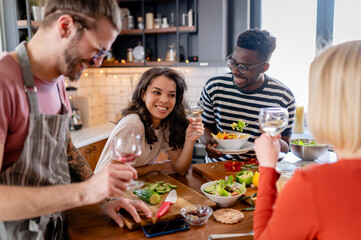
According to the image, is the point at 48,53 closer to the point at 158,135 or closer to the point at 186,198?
the point at 186,198

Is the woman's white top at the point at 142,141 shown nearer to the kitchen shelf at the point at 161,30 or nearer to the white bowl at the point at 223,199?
the white bowl at the point at 223,199

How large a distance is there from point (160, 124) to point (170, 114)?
0.11m

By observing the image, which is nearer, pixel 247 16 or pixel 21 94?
pixel 21 94

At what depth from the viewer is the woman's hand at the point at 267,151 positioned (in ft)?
4.07

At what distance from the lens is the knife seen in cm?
152

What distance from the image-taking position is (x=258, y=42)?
8.48 ft

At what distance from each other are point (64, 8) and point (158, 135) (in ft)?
4.30

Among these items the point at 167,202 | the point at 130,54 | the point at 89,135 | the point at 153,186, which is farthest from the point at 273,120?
the point at 130,54

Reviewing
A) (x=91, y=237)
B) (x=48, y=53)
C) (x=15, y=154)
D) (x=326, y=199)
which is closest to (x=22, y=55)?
(x=48, y=53)

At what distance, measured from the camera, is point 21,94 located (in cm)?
125

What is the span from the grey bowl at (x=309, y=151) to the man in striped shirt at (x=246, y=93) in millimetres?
124

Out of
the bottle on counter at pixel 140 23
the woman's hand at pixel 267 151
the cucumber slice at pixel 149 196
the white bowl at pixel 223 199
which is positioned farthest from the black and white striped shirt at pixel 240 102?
the bottle on counter at pixel 140 23

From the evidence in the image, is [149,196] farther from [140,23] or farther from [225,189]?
[140,23]

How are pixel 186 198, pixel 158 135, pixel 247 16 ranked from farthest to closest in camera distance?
pixel 247 16 → pixel 158 135 → pixel 186 198
